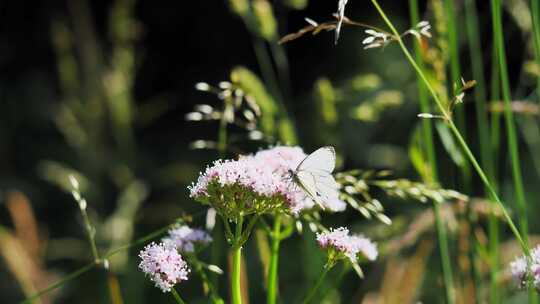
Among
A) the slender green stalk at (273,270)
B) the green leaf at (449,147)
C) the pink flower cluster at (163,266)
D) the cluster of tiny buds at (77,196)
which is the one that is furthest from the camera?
the green leaf at (449,147)

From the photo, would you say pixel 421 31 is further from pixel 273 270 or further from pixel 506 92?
pixel 273 270

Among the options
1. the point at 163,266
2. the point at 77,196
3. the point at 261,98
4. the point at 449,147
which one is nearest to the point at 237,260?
the point at 163,266

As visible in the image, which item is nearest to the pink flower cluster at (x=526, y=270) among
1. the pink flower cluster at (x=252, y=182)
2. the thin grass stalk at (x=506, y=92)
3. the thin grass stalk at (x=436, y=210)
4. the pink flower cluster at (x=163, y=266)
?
the thin grass stalk at (x=506, y=92)

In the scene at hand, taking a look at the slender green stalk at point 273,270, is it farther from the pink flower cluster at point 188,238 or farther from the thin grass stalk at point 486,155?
the thin grass stalk at point 486,155

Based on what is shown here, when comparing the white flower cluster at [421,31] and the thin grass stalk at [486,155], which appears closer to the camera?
the white flower cluster at [421,31]

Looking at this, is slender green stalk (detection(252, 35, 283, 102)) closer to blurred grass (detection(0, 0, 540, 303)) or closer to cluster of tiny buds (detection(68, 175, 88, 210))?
blurred grass (detection(0, 0, 540, 303))

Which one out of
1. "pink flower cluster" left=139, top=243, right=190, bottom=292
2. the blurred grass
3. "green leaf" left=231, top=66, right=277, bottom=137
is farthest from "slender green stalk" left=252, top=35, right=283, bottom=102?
"pink flower cluster" left=139, top=243, right=190, bottom=292
